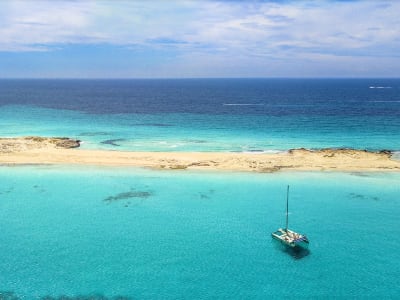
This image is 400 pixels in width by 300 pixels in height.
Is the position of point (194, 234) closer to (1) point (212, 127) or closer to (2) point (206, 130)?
(2) point (206, 130)

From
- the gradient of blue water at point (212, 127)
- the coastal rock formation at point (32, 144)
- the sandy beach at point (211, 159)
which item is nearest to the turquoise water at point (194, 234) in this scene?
the sandy beach at point (211, 159)

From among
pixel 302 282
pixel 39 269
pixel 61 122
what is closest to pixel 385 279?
pixel 302 282

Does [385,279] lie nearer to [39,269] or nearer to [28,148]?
[39,269]

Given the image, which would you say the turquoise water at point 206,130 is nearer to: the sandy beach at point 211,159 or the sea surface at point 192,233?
the sandy beach at point 211,159

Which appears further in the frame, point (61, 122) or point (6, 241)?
point (61, 122)

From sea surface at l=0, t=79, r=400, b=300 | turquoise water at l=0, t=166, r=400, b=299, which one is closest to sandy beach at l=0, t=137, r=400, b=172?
sea surface at l=0, t=79, r=400, b=300
